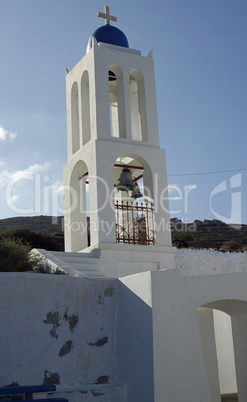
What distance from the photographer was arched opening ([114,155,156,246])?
1217cm

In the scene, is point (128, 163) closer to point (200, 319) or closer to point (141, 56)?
point (141, 56)

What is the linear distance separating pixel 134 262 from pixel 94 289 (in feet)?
11.6

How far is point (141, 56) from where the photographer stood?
525 inches

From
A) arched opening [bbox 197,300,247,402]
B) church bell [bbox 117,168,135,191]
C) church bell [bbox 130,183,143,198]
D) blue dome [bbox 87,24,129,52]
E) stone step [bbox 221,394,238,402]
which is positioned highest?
blue dome [bbox 87,24,129,52]

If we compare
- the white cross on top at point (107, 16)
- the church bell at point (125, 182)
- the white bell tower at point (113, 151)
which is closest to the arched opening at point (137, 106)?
the white bell tower at point (113, 151)

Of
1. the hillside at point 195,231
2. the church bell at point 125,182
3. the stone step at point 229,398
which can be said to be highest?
the hillside at point 195,231

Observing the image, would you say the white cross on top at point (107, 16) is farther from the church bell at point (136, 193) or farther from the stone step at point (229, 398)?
the stone step at point (229, 398)

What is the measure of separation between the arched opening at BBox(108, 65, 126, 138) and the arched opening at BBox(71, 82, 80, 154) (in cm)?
95

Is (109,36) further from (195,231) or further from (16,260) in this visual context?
(195,231)

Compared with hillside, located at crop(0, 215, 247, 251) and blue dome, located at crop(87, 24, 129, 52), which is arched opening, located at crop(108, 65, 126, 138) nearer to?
blue dome, located at crop(87, 24, 129, 52)

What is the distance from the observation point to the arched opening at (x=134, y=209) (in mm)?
12169

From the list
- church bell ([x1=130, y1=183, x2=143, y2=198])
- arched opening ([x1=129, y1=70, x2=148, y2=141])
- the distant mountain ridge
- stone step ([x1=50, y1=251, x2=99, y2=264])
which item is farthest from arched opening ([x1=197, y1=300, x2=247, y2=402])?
the distant mountain ridge

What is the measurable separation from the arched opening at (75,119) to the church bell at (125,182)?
5.45ft

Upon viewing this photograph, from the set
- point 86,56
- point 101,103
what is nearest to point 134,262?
point 101,103
